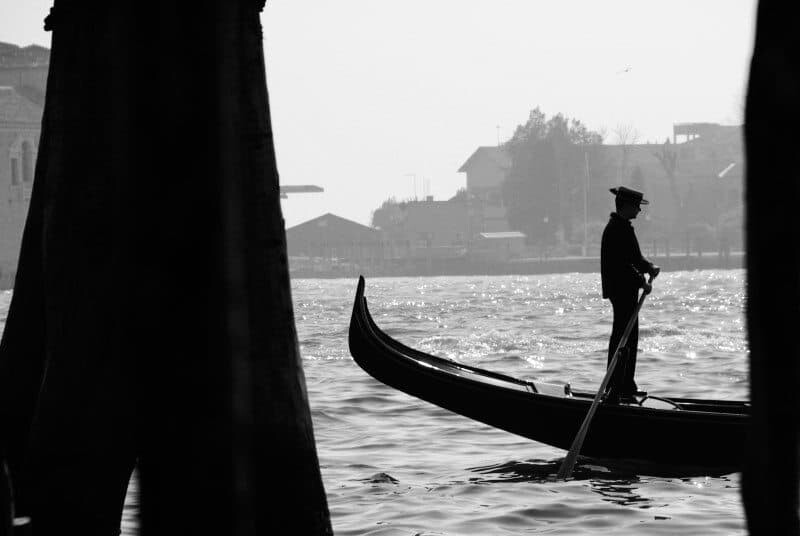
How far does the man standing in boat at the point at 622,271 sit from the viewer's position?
7160mm

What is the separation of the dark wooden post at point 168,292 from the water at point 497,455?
2032 millimetres

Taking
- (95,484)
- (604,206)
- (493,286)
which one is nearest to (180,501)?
(95,484)

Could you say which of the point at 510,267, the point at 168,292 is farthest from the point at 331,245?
the point at 168,292

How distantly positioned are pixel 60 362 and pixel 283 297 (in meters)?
0.62

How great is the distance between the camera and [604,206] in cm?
6894

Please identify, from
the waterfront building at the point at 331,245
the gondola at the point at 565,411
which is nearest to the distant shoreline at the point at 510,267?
the waterfront building at the point at 331,245

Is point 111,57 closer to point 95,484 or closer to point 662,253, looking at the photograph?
point 95,484

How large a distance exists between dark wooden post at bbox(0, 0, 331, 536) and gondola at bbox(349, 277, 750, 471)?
11.7ft

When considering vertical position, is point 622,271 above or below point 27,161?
below

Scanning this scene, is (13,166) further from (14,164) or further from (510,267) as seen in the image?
(510,267)

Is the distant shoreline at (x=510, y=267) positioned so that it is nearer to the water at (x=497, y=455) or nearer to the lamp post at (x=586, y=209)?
the lamp post at (x=586, y=209)

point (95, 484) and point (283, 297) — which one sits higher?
point (283, 297)

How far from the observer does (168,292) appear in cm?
357

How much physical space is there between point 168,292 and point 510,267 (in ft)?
204
